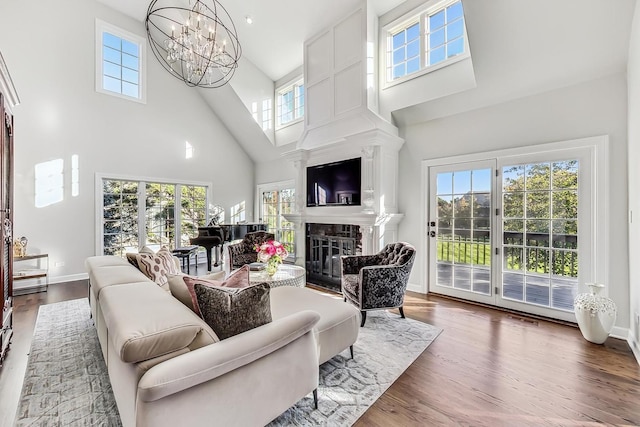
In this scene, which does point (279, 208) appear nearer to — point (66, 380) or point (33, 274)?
point (33, 274)

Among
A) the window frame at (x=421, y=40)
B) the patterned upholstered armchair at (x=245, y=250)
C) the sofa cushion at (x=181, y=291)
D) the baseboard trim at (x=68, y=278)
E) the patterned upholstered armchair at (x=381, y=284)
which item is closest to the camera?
the sofa cushion at (x=181, y=291)

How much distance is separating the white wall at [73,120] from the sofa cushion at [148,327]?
4710mm

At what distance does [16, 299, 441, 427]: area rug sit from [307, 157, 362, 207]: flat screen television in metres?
2.08

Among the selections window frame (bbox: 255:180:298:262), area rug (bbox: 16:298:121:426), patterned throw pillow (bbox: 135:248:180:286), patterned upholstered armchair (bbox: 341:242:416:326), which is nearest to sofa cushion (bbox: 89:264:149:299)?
patterned throw pillow (bbox: 135:248:180:286)

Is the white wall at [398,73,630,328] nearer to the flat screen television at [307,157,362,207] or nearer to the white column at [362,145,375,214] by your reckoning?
the white column at [362,145,375,214]

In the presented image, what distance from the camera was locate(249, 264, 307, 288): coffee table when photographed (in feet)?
10.5

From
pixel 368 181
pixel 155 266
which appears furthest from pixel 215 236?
pixel 368 181

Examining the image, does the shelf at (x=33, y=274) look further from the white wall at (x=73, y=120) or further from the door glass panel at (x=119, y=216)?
→ the door glass panel at (x=119, y=216)

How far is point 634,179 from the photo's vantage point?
2.58 metres

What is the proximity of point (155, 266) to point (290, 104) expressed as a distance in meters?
4.73

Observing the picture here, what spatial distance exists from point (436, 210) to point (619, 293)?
6.92ft

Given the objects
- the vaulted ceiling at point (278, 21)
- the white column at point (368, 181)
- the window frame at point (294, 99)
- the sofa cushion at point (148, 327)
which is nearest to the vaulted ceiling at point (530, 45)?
the vaulted ceiling at point (278, 21)

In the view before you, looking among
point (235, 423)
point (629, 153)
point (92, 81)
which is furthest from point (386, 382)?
point (92, 81)

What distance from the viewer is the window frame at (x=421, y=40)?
3791 millimetres
